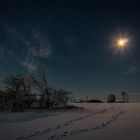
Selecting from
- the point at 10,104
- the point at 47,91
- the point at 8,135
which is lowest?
the point at 8,135

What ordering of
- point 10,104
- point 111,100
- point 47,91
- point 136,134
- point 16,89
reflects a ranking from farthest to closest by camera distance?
1. point 111,100
2. point 47,91
3. point 16,89
4. point 10,104
5. point 136,134

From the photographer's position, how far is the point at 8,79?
13.7 meters

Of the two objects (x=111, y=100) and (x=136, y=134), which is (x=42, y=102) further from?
(x=111, y=100)

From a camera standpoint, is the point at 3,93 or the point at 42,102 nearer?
the point at 3,93

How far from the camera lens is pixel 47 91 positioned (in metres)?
14.7

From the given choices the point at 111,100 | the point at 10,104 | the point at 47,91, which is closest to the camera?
the point at 10,104

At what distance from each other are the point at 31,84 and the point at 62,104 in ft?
8.22

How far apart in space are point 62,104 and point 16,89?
10.6 feet

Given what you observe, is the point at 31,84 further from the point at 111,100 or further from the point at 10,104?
the point at 111,100

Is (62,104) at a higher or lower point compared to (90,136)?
higher

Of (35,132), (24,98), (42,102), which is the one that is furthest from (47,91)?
(35,132)

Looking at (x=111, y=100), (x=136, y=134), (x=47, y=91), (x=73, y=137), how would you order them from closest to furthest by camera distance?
(x=73, y=137) → (x=136, y=134) → (x=47, y=91) → (x=111, y=100)

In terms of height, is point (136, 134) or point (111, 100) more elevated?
point (111, 100)

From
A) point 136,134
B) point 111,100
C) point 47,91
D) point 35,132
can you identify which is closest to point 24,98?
point 47,91
